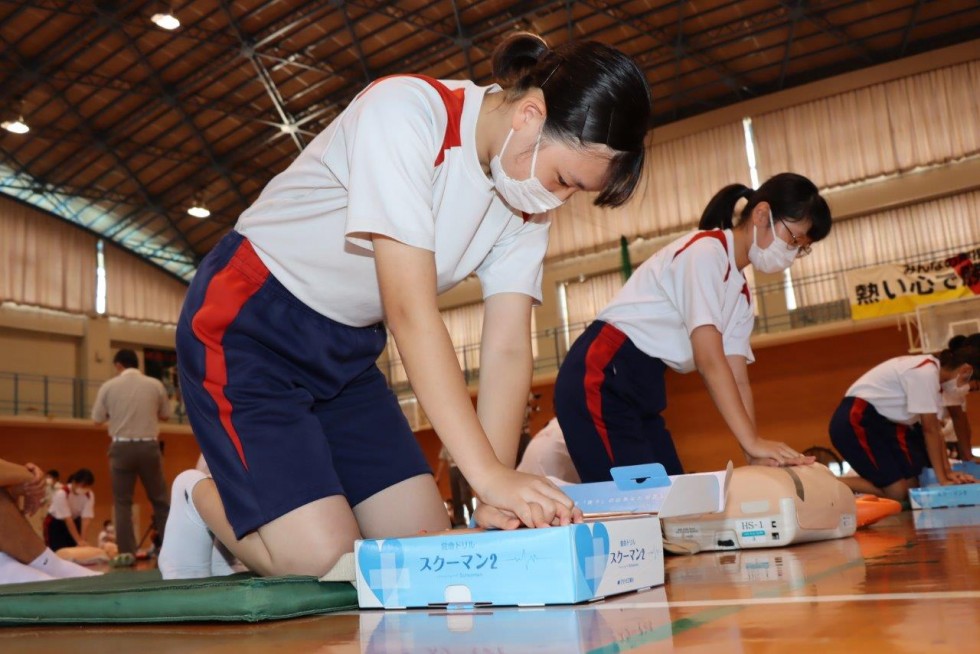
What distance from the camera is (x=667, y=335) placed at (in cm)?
294

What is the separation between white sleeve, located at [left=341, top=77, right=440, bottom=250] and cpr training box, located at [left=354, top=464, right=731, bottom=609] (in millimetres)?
493

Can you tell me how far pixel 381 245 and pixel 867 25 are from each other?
15.2m

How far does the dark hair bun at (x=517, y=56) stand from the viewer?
1.74 metres

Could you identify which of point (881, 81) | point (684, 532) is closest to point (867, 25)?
point (881, 81)

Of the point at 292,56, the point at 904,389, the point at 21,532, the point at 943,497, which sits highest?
the point at 292,56

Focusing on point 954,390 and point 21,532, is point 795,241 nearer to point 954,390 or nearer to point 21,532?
point 21,532

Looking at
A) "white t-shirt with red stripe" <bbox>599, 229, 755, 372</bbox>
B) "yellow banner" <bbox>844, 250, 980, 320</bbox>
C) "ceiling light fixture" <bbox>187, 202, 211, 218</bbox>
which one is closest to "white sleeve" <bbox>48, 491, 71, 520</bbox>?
"white t-shirt with red stripe" <bbox>599, 229, 755, 372</bbox>

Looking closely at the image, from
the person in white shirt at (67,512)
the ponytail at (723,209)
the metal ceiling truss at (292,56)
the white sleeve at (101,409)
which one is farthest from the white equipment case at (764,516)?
the metal ceiling truss at (292,56)

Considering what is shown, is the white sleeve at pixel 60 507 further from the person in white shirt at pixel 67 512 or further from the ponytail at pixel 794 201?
the ponytail at pixel 794 201

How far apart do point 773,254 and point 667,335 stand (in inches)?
18.7

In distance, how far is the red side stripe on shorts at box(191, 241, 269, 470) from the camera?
5.99ft

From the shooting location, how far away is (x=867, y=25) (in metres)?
14.6

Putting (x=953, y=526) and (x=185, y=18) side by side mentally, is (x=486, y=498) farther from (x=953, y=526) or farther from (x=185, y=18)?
(x=185, y=18)

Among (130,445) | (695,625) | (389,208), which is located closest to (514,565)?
(695,625)
